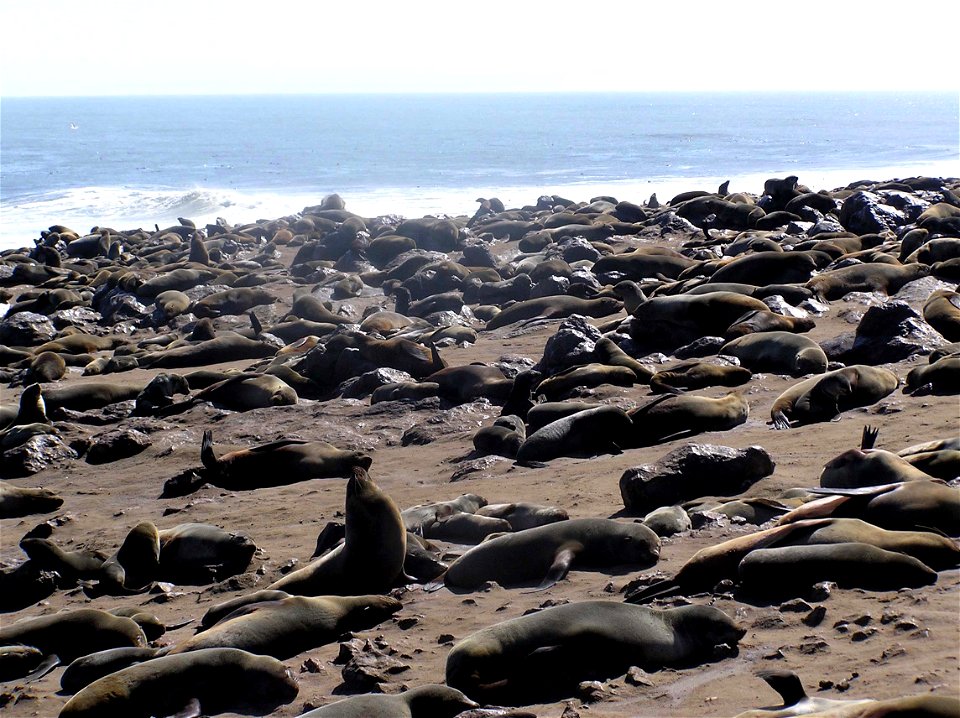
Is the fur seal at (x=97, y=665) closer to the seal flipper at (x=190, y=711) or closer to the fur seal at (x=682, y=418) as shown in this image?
the seal flipper at (x=190, y=711)

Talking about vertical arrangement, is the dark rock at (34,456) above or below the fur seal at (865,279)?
below

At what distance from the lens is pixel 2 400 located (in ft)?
33.9

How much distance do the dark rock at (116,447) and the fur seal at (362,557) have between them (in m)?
3.87

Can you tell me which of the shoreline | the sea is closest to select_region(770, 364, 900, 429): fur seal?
the shoreline

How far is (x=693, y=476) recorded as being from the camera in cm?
562

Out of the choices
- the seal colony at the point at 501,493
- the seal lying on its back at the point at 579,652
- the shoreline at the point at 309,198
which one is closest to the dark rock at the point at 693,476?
the seal colony at the point at 501,493

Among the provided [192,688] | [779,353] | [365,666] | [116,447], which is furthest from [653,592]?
[116,447]

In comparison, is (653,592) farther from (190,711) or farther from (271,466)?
(271,466)

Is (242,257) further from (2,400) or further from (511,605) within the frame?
(511,605)

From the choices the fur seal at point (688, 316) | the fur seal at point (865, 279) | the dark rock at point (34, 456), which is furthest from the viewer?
the fur seal at point (865, 279)

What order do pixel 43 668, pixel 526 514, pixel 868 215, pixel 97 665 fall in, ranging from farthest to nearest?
pixel 868 215, pixel 526 514, pixel 43 668, pixel 97 665

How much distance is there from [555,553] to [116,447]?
16.3ft

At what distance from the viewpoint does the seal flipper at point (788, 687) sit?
9.80ft

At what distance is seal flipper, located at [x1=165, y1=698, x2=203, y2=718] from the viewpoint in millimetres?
3816
